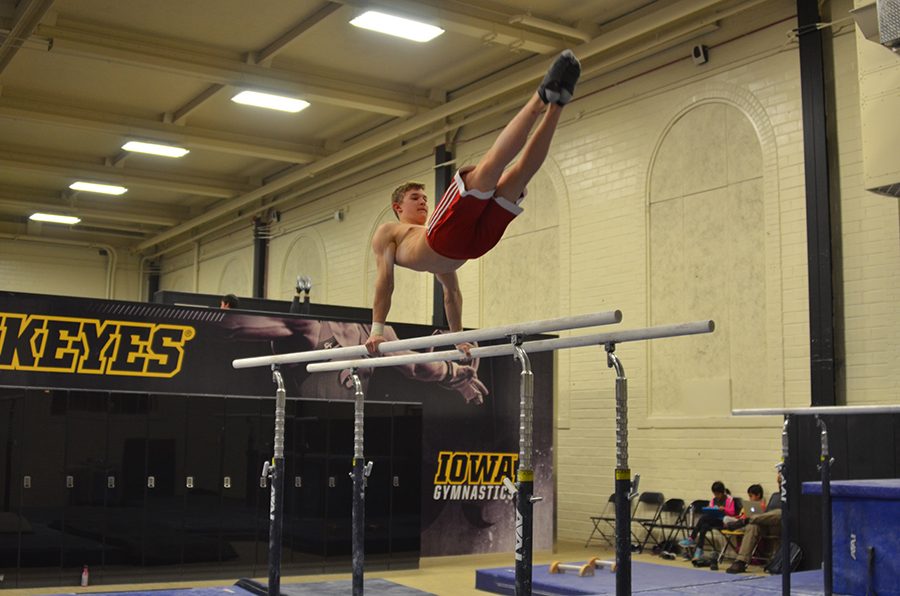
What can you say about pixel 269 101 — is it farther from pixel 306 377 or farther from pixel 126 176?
pixel 126 176

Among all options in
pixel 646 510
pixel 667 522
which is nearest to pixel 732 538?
pixel 667 522

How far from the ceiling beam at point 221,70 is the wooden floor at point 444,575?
7.23 m

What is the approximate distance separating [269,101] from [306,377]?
18.8 feet

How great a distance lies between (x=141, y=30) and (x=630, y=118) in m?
7.02

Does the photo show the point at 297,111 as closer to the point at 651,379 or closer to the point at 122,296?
the point at 651,379

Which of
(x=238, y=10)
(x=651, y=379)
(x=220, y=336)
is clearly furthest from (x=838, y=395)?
(x=238, y=10)

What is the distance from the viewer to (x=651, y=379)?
12938mm

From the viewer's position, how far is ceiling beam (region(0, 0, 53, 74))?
11977 mm

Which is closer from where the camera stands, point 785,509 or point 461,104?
point 785,509

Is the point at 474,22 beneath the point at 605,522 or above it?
above

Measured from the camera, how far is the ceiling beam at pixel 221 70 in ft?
43.6

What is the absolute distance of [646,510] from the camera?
42.1 feet

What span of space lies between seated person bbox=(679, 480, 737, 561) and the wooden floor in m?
0.34

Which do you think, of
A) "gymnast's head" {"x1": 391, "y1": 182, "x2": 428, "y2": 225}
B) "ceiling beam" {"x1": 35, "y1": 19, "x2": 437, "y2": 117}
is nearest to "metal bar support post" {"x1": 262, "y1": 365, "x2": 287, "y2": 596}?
"gymnast's head" {"x1": 391, "y1": 182, "x2": 428, "y2": 225}
